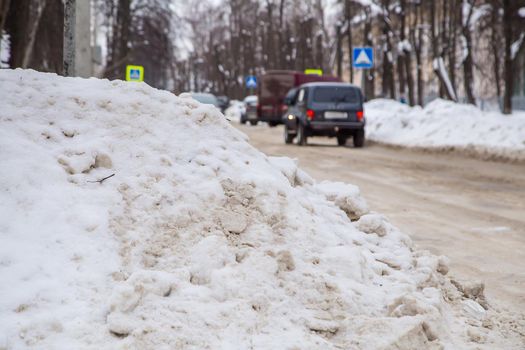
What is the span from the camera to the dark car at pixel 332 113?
18.8m

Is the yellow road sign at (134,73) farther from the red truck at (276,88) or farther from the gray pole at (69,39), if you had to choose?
the gray pole at (69,39)

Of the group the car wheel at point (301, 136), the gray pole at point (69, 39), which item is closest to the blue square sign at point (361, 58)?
the car wheel at point (301, 136)

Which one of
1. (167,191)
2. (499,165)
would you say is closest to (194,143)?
(167,191)

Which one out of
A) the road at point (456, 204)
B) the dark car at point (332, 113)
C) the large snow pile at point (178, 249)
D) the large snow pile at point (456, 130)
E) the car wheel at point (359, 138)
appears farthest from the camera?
the car wheel at point (359, 138)

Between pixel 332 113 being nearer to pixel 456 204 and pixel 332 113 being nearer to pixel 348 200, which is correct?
pixel 456 204

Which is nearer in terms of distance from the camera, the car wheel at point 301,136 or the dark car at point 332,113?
the dark car at point 332,113

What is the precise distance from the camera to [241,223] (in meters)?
4.17

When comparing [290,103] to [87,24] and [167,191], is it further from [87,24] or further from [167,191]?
[167,191]

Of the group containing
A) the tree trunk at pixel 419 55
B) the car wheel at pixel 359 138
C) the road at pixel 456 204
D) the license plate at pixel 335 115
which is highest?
the tree trunk at pixel 419 55

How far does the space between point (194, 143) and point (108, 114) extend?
2.03 ft

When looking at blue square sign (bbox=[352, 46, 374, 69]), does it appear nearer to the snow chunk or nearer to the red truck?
the red truck

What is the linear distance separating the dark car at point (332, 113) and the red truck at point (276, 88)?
9770mm

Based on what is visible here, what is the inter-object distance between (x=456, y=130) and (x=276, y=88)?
1301 centimetres

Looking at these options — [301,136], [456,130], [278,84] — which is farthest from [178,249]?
[278,84]
